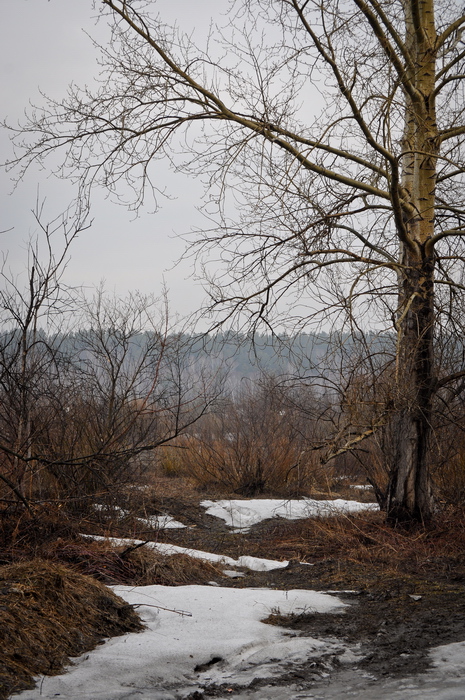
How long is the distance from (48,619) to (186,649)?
83 cm

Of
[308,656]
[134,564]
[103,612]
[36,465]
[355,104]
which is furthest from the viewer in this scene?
[36,465]

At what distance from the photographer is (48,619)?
3.62m

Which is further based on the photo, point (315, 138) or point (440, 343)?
point (440, 343)

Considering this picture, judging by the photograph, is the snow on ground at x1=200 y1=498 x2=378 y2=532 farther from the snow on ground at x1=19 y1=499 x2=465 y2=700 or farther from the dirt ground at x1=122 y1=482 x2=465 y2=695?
the snow on ground at x1=19 y1=499 x2=465 y2=700

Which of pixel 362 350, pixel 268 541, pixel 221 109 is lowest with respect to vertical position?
pixel 268 541

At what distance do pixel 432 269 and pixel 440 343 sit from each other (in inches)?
43.8

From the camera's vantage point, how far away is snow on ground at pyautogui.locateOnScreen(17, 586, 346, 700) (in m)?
3.12

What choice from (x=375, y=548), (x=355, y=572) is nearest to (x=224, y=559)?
(x=355, y=572)

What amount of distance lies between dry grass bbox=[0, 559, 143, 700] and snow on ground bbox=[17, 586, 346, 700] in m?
0.12

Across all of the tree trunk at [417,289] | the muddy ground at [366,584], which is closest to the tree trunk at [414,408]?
the tree trunk at [417,289]

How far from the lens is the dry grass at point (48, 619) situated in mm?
3184

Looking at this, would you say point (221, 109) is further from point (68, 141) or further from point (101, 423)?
point (101, 423)

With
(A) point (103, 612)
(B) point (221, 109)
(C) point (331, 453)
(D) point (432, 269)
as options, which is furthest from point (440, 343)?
(A) point (103, 612)

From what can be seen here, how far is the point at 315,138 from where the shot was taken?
7.39 m
